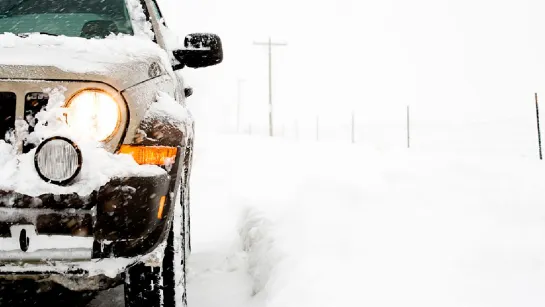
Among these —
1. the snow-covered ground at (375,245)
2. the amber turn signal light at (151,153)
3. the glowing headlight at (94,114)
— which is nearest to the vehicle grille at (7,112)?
the glowing headlight at (94,114)

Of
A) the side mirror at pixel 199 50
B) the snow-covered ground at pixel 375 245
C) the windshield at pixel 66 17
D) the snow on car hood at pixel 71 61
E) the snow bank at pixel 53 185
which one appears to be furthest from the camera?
the side mirror at pixel 199 50

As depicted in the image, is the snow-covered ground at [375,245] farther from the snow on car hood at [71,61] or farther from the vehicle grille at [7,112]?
the vehicle grille at [7,112]

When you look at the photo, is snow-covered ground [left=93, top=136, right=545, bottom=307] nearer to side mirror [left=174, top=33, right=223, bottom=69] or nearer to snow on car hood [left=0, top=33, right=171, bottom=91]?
side mirror [left=174, top=33, right=223, bottom=69]

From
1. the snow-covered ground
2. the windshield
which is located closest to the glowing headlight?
the windshield

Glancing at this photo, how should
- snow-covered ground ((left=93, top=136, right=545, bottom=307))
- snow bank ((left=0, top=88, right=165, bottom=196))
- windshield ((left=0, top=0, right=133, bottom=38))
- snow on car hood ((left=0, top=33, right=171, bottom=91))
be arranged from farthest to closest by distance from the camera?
snow-covered ground ((left=93, top=136, right=545, bottom=307)), windshield ((left=0, top=0, right=133, bottom=38)), snow on car hood ((left=0, top=33, right=171, bottom=91)), snow bank ((left=0, top=88, right=165, bottom=196))

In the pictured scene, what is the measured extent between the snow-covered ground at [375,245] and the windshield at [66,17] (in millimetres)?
1550

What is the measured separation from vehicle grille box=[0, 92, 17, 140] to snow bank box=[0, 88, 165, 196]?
0.17ft

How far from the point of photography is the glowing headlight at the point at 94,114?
1.69m

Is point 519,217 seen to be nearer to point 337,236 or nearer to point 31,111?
point 337,236

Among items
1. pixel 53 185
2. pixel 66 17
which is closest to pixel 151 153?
pixel 53 185

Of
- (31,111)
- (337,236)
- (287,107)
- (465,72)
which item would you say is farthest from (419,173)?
(287,107)

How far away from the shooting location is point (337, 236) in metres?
3.41

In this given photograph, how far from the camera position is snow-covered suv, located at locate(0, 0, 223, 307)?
1595 mm

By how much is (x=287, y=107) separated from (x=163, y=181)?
76377 mm
